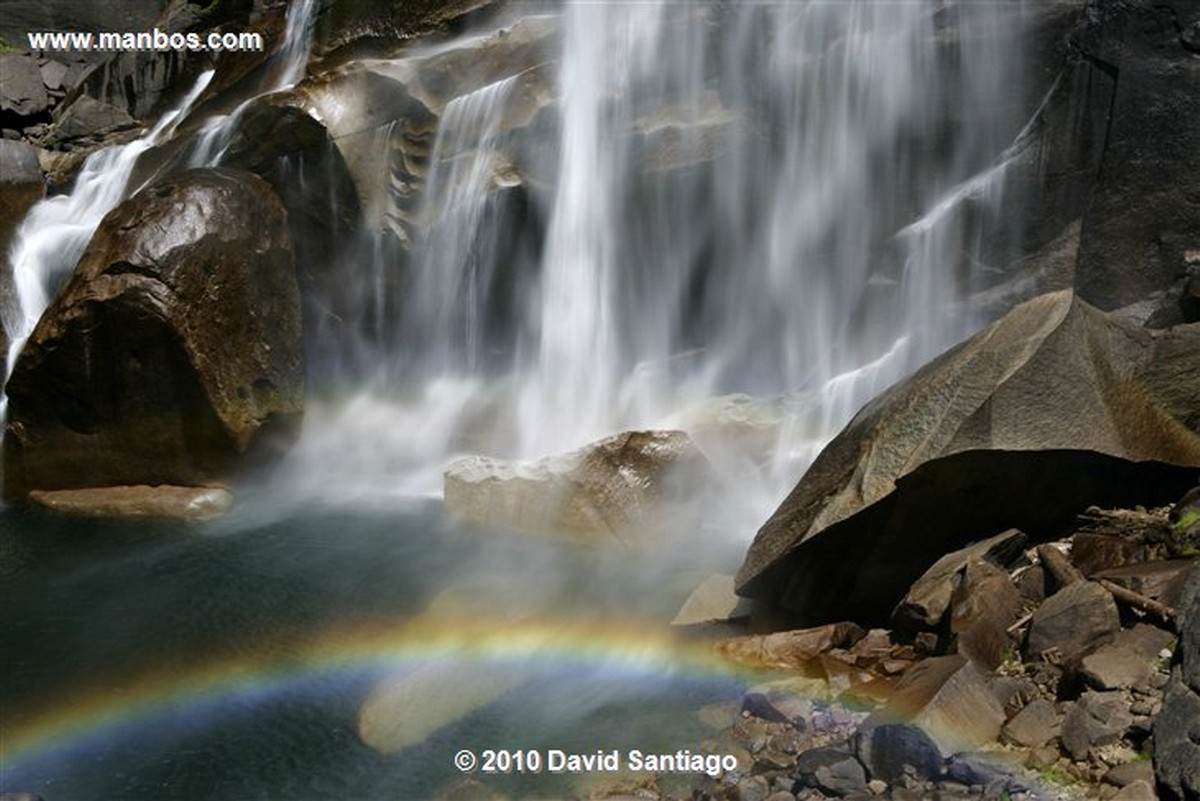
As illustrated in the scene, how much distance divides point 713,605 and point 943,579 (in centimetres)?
155

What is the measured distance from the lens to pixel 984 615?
548cm

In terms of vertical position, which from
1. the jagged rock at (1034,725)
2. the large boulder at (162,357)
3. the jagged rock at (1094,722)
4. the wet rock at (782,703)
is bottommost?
the wet rock at (782,703)

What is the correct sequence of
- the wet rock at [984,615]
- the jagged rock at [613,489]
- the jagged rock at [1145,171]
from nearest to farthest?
the wet rock at [984,615] < the jagged rock at [1145,171] < the jagged rock at [613,489]

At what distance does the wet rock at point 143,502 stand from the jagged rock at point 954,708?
6.94m

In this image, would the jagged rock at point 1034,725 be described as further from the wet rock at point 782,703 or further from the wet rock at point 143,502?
the wet rock at point 143,502

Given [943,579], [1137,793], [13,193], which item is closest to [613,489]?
[943,579]

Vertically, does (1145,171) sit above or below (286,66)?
below

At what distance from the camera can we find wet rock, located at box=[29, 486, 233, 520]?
10.4 metres

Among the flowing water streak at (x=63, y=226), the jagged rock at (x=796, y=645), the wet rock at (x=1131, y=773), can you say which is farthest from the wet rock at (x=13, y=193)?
the wet rock at (x=1131, y=773)

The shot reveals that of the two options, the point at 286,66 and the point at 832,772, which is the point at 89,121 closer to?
the point at 286,66

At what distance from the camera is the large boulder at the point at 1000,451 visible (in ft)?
19.4

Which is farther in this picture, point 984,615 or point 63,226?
point 63,226

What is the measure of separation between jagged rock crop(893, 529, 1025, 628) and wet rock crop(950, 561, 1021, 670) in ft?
0.37

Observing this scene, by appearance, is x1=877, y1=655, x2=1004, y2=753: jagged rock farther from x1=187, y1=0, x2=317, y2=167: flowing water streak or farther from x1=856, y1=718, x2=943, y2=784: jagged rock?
x1=187, y1=0, x2=317, y2=167: flowing water streak
